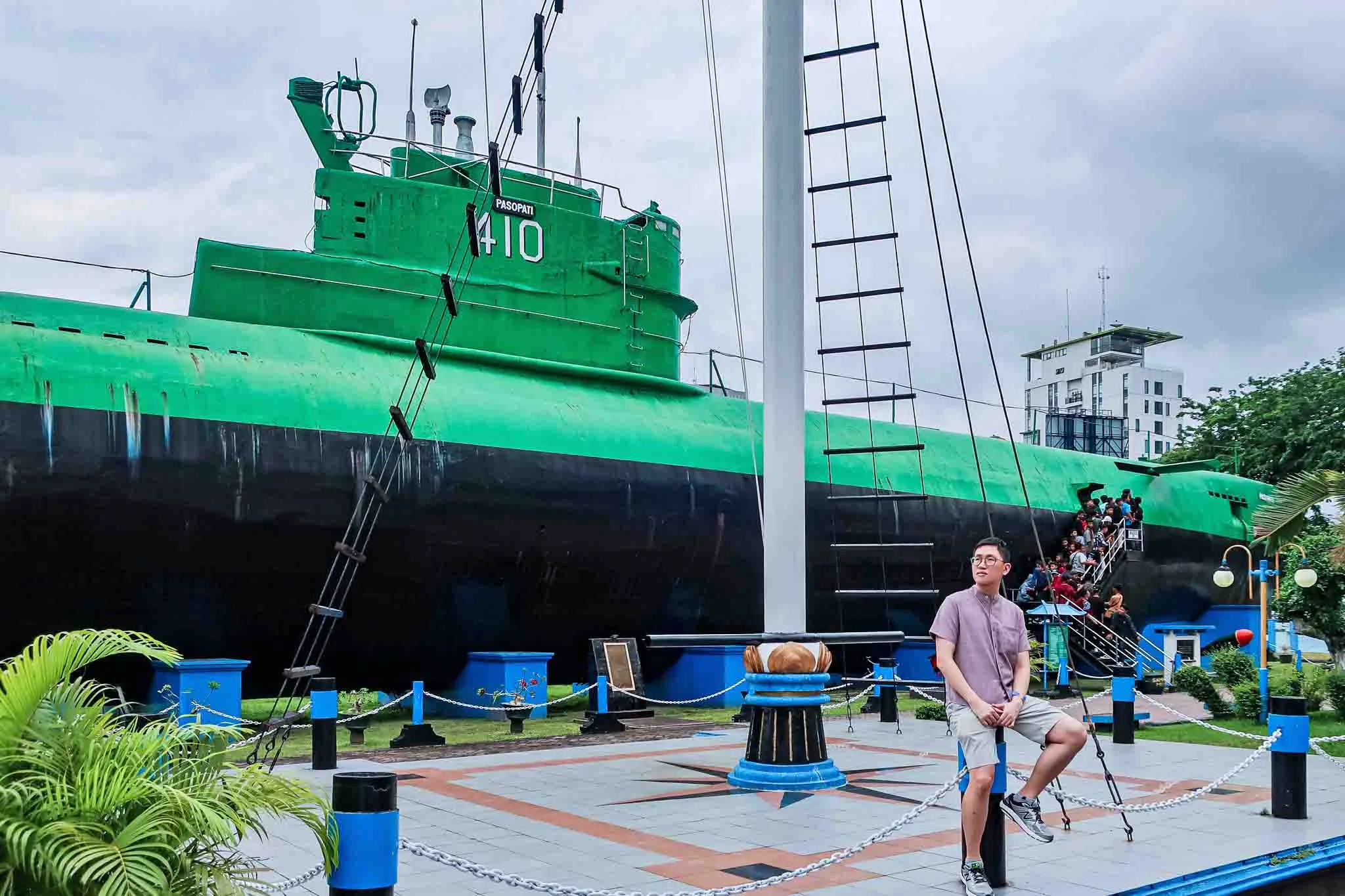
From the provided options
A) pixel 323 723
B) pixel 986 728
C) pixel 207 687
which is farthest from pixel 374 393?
pixel 986 728

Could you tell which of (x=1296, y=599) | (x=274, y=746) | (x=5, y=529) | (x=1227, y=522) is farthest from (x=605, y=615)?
(x=1227, y=522)

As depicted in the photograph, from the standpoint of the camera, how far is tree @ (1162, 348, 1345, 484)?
3978cm

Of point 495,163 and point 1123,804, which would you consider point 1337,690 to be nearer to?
point 1123,804

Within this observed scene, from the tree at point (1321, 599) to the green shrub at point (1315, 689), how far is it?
210 centimetres

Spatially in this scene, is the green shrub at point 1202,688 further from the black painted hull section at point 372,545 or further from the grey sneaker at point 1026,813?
the grey sneaker at point 1026,813

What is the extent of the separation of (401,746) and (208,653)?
2629 mm

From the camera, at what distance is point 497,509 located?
15094 millimetres

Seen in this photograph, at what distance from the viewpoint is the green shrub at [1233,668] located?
15.2m

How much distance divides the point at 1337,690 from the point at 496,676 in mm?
9612

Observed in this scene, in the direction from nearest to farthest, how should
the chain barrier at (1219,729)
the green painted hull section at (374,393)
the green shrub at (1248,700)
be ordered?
the chain barrier at (1219,729), the green painted hull section at (374,393), the green shrub at (1248,700)

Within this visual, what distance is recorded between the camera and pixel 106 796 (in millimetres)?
3625

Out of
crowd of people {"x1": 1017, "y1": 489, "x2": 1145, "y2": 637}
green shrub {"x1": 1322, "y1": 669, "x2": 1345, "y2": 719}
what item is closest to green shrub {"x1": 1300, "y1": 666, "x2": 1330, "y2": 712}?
green shrub {"x1": 1322, "y1": 669, "x2": 1345, "y2": 719}

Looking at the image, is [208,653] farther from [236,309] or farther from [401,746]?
[236,309]

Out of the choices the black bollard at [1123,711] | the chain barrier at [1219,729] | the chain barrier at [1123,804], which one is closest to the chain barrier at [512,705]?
the black bollard at [1123,711]
